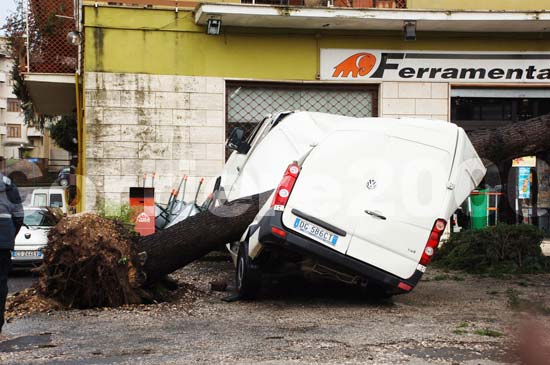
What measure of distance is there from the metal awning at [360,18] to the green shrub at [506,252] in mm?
4828

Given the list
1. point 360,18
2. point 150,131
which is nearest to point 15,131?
point 150,131

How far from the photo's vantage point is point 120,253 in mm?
8570

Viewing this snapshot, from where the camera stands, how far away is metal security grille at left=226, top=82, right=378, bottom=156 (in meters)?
15.6

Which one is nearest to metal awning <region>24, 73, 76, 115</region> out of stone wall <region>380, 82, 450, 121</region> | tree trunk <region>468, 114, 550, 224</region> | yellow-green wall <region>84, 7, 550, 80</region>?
yellow-green wall <region>84, 7, 550, 80</region>

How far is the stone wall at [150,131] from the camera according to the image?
49.0 feet

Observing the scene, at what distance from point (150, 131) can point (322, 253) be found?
790 cm

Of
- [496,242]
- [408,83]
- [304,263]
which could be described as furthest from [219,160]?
[304,263]

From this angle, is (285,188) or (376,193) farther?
(376,193)

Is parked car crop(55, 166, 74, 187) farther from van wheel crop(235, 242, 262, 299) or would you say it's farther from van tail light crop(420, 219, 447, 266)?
van tail light crop(420, 219, 447, 266)

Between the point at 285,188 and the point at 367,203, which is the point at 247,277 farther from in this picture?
the point at 367,203

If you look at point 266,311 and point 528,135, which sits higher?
point 528,135

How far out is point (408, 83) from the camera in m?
15.9

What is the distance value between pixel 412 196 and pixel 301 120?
79.3 inches

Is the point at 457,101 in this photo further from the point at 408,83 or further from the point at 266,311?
the point at 266,311
